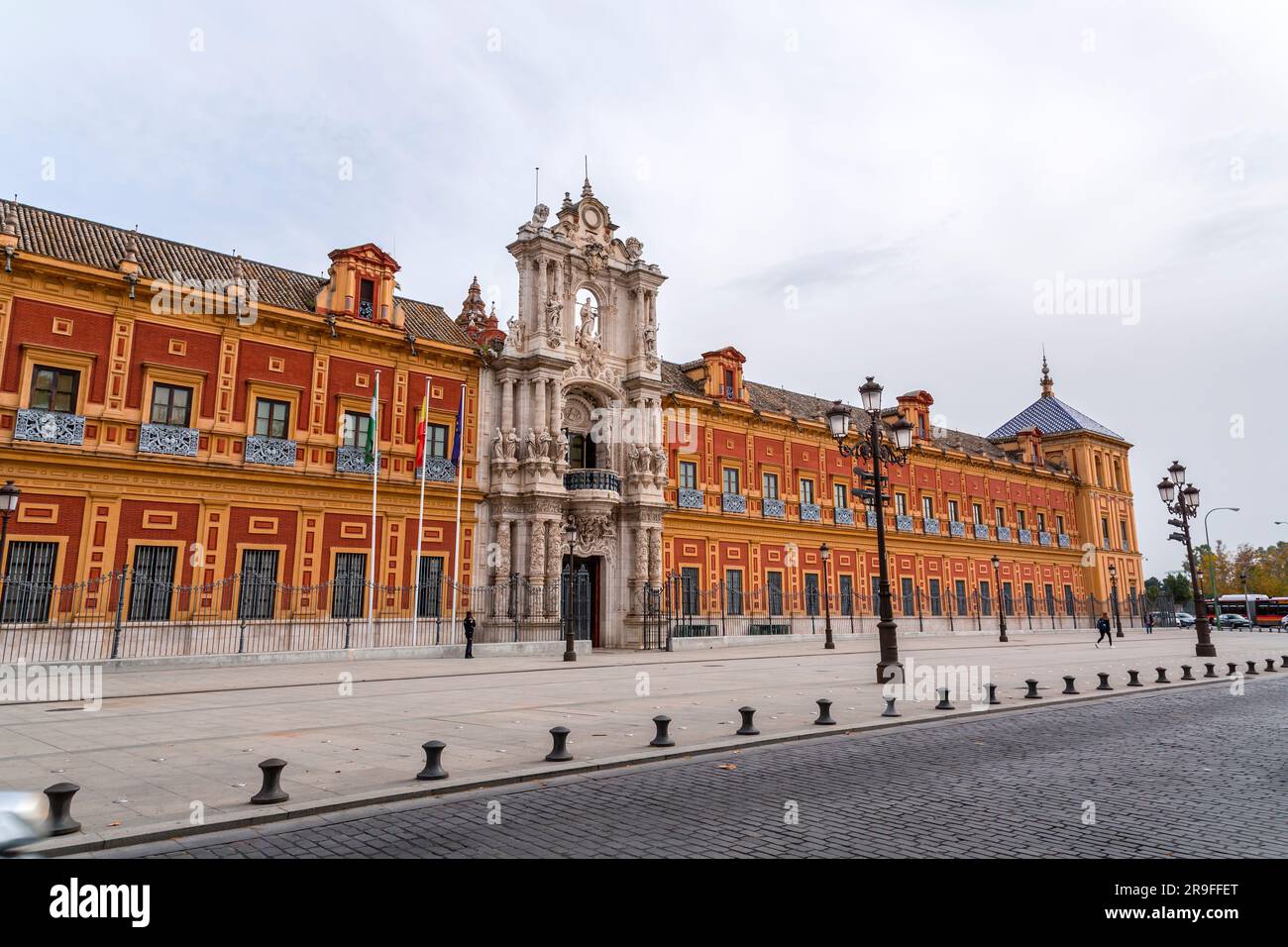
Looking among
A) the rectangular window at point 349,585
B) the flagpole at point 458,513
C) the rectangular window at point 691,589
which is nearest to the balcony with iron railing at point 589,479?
the flagpole at point 458,513

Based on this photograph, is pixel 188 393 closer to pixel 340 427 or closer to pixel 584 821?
pixel 340 427

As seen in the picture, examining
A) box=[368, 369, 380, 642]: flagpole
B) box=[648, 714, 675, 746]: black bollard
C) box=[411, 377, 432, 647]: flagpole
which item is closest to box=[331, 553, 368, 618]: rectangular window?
box=[368, 369, 380, 642]: flagpole

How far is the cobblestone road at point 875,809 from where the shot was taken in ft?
16.8

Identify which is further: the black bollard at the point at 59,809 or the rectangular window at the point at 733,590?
the rectangular window at the point at 733,590

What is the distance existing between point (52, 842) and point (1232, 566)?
117640 mm

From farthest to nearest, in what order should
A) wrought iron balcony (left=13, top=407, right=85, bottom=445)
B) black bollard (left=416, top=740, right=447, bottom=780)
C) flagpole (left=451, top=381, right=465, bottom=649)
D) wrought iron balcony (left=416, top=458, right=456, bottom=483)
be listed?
wrought iron balcony (left=416, top=458, right=456, bottom=483) < flagpole (left=451, top=381, right=465, bottom=649) < wrought iron balcony (left=13, top=407, right=85, bottom=445) < black bollard (left=416, top=740, right=447, bottom=780)

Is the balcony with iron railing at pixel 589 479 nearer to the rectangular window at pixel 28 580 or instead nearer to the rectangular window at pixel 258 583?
the rectangular window at pixel 258 583

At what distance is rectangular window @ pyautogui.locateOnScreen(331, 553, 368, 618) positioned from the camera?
2408 cm

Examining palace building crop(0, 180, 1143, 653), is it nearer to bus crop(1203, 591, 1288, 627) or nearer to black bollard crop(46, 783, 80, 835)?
black bollard crop(46, 783, 80, 835)

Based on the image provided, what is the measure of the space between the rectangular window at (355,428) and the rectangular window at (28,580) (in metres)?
8.03

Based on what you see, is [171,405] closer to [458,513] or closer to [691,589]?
[458,513]

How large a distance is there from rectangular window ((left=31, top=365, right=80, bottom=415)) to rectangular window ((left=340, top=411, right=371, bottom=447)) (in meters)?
6.95

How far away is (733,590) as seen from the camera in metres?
35.3
